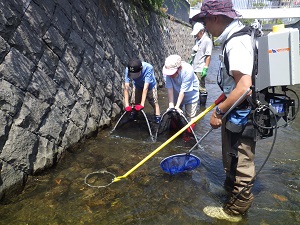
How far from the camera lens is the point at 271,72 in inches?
92.2

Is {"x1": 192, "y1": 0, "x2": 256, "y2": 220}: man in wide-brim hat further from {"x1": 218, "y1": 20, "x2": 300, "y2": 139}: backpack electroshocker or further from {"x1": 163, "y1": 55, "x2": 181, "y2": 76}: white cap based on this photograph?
{"x1": 163, "y1": 55, "x2": 181, "y2": 76}: white cap

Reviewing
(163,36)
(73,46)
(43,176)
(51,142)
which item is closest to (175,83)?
(73,46)

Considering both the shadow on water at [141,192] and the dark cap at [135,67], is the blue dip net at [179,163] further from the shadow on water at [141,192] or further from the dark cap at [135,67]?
the dark cap at [135,67]

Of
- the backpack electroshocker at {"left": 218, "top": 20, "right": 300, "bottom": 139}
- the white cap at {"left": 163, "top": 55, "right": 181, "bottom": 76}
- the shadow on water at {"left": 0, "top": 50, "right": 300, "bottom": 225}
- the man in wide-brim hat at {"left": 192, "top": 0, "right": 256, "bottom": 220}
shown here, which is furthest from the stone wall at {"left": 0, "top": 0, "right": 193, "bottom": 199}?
the backpack electroshocker at {"left": 218, "top": 20, "right": 300, "bottom": 139}

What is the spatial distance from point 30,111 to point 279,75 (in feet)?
9.95

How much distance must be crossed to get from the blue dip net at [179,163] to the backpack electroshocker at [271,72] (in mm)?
1233

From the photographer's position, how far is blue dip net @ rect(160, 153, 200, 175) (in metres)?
3.58

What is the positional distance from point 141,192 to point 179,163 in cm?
66

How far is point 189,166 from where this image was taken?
3.78 m

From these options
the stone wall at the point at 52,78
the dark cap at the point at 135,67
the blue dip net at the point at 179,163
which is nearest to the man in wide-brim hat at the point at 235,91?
the blue dip net at the point at 179,163

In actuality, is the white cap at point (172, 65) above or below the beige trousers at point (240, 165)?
above

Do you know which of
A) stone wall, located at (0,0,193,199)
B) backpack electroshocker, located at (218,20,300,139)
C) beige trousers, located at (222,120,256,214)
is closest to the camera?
backpack electroshocker, located at (218,20,300,139)

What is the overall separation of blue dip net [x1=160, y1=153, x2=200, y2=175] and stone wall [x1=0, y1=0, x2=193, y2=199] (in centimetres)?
165

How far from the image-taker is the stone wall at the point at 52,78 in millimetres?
3268
